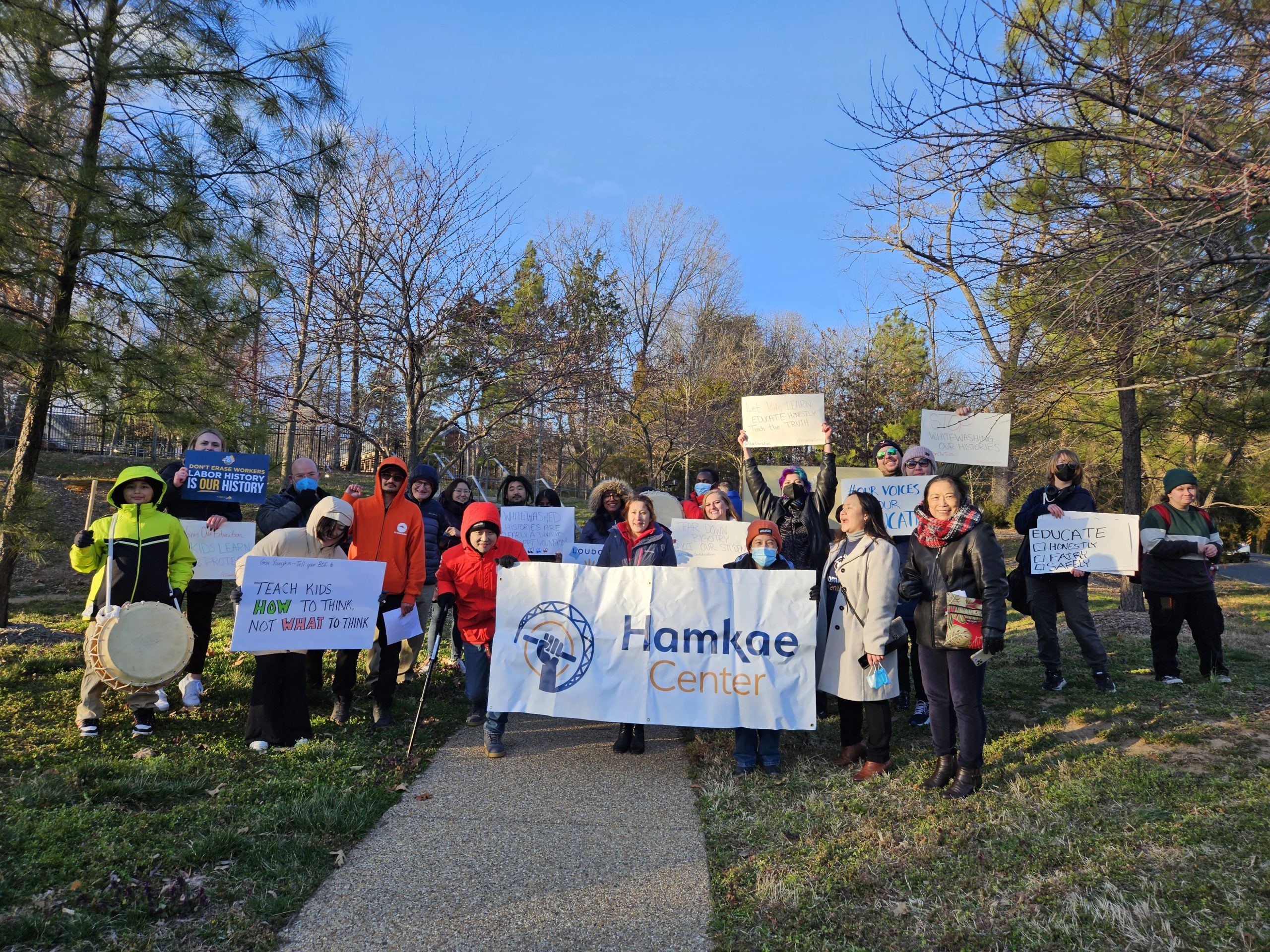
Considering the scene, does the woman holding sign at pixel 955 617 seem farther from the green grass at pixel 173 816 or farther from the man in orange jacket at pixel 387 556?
the man in orange jacket at pixel 387 556

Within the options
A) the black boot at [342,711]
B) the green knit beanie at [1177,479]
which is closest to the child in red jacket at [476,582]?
the black boot at [342,711]

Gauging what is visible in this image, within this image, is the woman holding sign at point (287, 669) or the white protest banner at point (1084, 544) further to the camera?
the white protest banner at point (1084, 544)

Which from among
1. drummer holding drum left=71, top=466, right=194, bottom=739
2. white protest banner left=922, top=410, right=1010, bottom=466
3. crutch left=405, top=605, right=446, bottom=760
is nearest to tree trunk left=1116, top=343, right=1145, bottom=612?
white protest banner left=922, top=410, right=1010, bottom=466

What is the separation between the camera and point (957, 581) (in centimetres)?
444

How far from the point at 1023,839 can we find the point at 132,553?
578 cm

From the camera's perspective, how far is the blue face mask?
5.29 m

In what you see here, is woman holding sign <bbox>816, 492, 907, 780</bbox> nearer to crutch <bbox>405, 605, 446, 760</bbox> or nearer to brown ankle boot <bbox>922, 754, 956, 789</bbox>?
brown ankle boot <bbox>922, 754, 956, 789</bbox>

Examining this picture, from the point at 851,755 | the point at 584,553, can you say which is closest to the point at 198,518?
the point at 584,553

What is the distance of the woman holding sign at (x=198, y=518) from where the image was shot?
5973 millimetres

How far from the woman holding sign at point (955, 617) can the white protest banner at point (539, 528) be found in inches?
159

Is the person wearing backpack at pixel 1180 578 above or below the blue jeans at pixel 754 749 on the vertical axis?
above

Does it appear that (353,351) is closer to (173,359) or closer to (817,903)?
(173,359)

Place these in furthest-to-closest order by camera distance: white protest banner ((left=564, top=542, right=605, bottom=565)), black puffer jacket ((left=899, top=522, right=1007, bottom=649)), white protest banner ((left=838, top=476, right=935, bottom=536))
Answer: white protest banner ((left=838, top=476, right=935, bottom=536)), white protest banner ((left=564, top=542, right=605, bottom=565)), black puffer jacket ((left=899, top=522, right=1007, bottom=649))

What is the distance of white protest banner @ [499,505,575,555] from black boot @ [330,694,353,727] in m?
2.35
